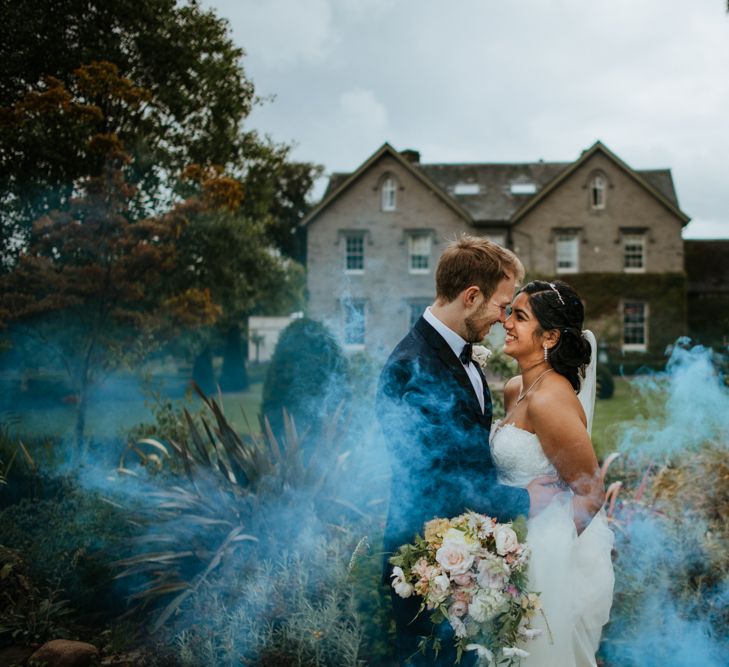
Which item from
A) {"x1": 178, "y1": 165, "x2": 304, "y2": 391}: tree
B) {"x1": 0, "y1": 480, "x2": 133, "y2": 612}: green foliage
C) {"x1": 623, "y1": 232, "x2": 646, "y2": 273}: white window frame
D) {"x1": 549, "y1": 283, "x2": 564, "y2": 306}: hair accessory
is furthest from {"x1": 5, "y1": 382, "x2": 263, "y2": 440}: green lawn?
{"x1": 623, "y1": 232, "x2": 646, "y2": 273}: white window frame

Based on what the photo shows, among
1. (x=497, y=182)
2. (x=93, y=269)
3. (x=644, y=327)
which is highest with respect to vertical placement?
(x=497, y=182)

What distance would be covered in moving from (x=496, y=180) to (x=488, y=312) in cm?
2851

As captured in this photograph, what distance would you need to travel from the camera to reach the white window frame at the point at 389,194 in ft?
91.4

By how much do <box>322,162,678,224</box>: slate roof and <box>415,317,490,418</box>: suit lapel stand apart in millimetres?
25735

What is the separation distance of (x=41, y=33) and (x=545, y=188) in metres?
22.3

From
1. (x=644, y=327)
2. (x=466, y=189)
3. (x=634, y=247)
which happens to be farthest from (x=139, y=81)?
(x=644, y=327)

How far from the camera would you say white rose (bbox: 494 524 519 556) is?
101 inches

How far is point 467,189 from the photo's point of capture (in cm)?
2983

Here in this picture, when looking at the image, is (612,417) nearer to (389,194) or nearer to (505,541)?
(505,541)

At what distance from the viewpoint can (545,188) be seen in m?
27.6

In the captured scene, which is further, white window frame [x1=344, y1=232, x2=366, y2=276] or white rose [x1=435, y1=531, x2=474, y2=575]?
white window frame [x1=344, y1=232, x2=366, y2=276]

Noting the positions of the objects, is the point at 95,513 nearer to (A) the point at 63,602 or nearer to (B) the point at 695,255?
(A) the point at 63,602

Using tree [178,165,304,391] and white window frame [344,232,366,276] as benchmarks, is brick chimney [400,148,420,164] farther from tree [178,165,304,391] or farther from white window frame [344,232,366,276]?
tree [178,165,304,391]

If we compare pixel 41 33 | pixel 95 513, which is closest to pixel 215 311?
pixel 41 33
